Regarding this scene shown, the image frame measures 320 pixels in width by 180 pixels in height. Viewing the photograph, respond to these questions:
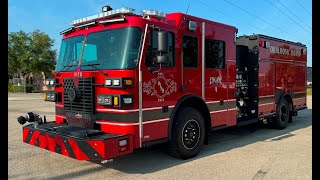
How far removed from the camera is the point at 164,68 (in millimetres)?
5941

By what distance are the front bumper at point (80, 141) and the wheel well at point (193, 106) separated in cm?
108

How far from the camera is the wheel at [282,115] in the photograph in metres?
10.1

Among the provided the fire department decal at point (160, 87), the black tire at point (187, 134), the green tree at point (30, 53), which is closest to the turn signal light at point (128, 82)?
the fire department decal at point (160, 87)

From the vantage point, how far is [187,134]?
6.46 m

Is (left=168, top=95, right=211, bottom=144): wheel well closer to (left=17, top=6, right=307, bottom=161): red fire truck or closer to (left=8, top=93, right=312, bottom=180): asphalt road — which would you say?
(left=17, top=6, right=307, bottom=161): red fire truck

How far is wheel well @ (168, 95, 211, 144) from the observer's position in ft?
20.1

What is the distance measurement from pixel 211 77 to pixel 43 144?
3648 millimetres

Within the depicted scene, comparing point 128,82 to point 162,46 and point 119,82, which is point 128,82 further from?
point 162,46

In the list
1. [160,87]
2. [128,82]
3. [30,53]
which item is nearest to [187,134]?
[160,87]

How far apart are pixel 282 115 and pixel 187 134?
17.0 ft

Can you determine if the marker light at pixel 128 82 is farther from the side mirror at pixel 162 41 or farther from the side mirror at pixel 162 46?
the side mirror at pixel 162 41

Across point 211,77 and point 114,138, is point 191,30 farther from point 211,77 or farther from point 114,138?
point 114,138
